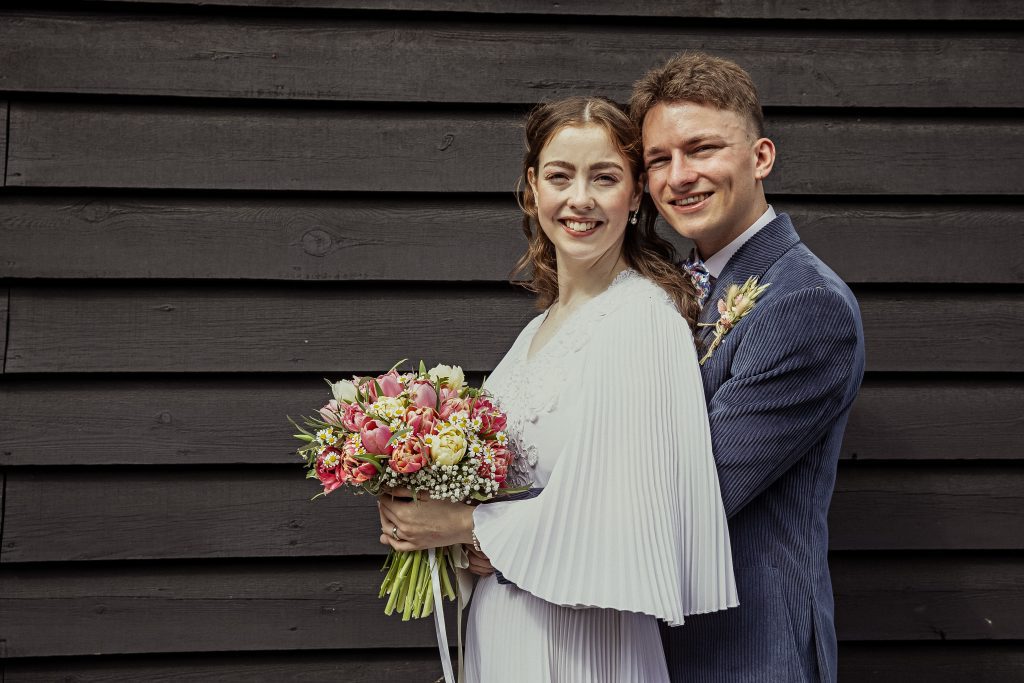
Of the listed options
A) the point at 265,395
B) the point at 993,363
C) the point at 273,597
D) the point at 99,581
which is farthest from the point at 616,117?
the point at 99,581

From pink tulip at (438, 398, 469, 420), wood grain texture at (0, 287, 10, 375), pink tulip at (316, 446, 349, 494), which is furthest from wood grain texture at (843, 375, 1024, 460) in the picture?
wood grain texture at (0, 287, 10, 375)

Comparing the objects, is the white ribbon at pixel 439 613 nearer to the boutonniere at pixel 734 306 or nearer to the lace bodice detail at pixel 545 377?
the lace bodice detail at pixel 545 377

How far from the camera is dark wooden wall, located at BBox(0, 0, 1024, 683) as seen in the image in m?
2.60

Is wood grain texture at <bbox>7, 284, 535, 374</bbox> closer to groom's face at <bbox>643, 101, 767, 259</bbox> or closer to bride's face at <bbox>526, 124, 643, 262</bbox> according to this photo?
bride's face at <bbox>526, 124, 643, 262</bbox>

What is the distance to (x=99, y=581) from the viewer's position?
2604mm

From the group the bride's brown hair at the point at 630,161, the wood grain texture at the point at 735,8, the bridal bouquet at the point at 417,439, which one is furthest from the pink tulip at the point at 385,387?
the wood grain texture at the point at 735,8

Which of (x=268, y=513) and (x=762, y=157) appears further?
(x=268, y=513)

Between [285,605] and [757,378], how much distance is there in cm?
176

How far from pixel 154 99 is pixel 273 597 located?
1.65 meters

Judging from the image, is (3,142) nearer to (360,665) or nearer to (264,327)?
(264,327)

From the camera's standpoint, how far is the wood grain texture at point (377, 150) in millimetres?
2605

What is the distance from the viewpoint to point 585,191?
1901 mm

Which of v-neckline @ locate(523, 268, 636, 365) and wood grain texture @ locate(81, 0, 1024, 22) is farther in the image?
wood grain texture @ locate(81, 0, 1024, 22)

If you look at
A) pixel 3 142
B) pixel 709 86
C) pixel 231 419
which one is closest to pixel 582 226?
pixel 709 86
